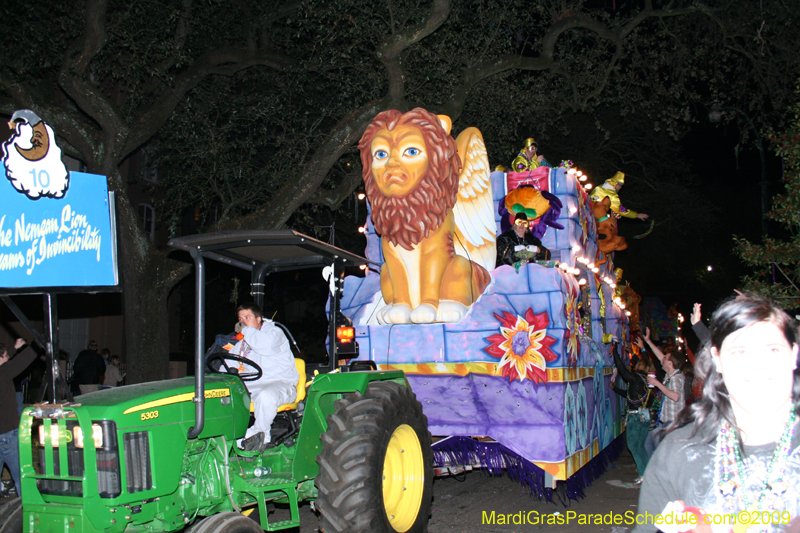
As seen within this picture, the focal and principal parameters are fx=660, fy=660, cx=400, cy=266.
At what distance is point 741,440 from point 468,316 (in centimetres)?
456

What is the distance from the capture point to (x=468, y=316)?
255 inches

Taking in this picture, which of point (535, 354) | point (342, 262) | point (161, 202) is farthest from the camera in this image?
point (161, 202)

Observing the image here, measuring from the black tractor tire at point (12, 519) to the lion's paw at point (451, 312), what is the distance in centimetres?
381

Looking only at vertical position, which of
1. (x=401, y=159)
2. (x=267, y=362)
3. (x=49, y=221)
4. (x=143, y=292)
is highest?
(x=401, y=159)

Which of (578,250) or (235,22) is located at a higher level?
(235,22)

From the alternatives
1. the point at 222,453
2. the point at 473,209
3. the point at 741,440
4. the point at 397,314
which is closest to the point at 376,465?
the point at 222,453

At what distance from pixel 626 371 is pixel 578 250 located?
1.59 meters

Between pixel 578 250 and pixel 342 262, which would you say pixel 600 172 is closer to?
pixel 578 250

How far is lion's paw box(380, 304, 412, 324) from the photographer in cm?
664

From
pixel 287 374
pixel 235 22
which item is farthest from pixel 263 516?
pixel 235 22

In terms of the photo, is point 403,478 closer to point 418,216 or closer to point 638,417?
point 418,216

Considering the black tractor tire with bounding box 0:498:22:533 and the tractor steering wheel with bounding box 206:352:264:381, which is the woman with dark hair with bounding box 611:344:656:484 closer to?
the tractor steering wheel with bounding box 206:352:264:381

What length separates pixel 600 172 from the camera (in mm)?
18531

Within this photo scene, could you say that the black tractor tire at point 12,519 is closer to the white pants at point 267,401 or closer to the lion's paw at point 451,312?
the white pants at point 267,401
